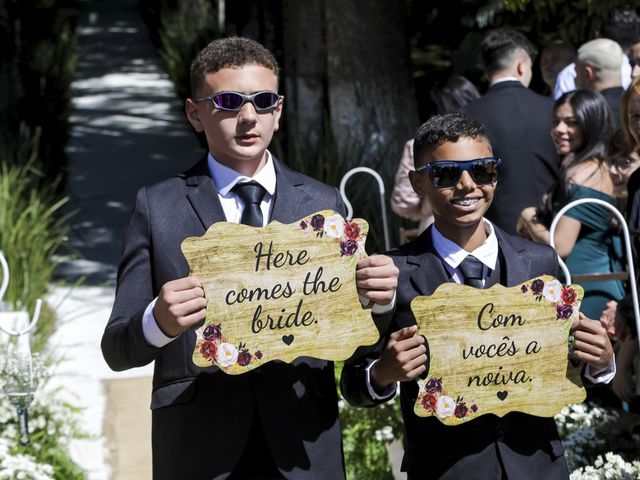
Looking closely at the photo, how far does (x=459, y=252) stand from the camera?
133 inches

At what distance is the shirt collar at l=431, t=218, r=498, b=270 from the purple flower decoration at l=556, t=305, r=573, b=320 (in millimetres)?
221

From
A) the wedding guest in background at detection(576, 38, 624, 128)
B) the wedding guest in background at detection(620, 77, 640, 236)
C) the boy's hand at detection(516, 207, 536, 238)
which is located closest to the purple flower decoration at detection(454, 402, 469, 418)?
the wedding guest in background at detection(620, 77, 640, 236)

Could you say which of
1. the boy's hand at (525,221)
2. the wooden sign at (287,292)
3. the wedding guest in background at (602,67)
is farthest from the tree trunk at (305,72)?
the wooden sign at (287,292)

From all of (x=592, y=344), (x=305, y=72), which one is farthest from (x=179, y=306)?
(x=305, y=72)

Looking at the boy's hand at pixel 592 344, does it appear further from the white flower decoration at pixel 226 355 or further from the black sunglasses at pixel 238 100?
the black sunglasses at pixel 238 100

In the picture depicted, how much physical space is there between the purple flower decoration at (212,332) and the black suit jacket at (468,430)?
1.44 feet

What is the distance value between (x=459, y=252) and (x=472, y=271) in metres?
0.07

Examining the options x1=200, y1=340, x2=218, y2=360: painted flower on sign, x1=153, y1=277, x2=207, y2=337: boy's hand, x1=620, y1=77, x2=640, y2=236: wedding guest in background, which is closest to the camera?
x1=153, y1=277, x2=207, y2=337: boy's hand

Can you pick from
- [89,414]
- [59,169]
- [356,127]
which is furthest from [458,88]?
[59,169]

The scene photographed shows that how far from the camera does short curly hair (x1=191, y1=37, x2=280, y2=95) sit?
328 cm

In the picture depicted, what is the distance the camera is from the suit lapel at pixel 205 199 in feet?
10.7

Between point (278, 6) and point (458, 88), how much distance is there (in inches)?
165

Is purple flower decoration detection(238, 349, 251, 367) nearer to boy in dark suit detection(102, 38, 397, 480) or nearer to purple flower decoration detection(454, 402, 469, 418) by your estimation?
boy in dark suit detection(102, 38, 397, 480)

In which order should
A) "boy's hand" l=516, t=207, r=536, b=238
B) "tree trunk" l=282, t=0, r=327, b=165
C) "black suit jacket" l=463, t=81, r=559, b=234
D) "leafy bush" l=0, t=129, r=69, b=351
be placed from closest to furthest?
"boy's hand" l=516, t=207, r=536, b=238, "black suit jacket" l=463, t=81, r=559, b=234, "leafy bush" l=0, t=129, r=69, b=351, "tree trunk" l=282, t=0, r=327, b=165
